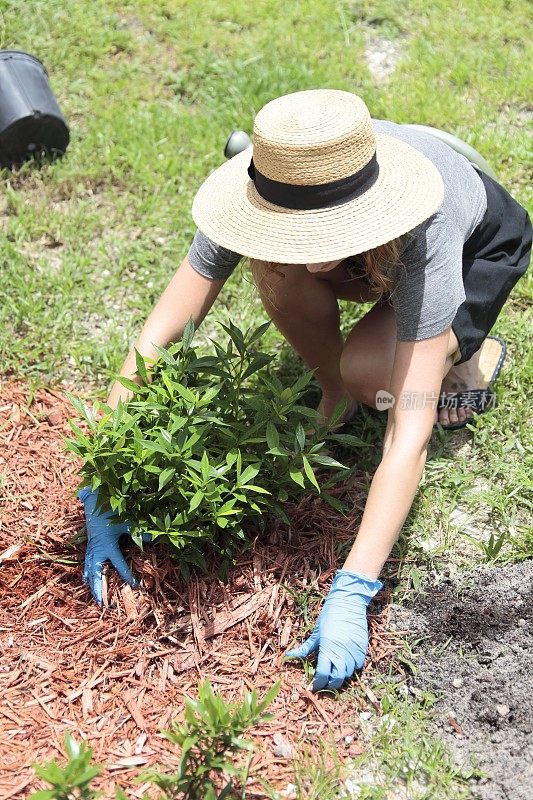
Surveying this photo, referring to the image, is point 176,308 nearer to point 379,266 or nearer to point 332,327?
point 332,327

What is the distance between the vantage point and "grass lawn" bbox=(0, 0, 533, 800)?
2.72 metres

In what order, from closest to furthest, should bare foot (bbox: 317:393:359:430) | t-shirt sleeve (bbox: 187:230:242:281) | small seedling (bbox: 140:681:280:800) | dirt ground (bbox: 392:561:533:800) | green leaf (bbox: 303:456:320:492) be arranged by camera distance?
small seedling (bbox: 140:681:280:800) < dirt ground (bbox: 392:561:533:800) < green leaf (bbox: 303:456:320:492) < t-shirt sleeve (bbox: 187:230:242:281) < bare foot (bbox: 317:393:359:430)

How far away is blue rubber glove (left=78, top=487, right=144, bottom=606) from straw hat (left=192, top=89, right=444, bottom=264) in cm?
88

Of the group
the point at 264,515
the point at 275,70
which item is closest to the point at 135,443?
the point at 264,515

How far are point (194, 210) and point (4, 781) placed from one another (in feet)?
4.84

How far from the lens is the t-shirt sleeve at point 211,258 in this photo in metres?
2.46

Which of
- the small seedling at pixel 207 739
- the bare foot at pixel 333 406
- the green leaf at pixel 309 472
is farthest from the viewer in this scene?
the bare foot at pixel 333 406

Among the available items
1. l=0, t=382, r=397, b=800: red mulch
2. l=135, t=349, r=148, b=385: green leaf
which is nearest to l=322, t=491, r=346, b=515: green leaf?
l=0, t=382, r=397, b=800: red mulch

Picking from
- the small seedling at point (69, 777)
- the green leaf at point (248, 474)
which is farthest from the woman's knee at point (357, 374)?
the small seedling at point (69, 777)

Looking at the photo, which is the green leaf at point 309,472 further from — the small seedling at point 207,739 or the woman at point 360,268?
the small seedling at point 207,739

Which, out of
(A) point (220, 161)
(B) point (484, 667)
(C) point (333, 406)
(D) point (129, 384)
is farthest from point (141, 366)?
(A) point (220, 161)

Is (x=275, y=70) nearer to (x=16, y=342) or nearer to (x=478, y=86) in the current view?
(x=478, y=86)

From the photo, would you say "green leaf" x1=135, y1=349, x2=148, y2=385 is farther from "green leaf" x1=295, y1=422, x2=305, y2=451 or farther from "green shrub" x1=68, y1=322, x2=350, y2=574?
"green leaf" x1=295, y1=422, x2=305, y2=451

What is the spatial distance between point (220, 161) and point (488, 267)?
5.69 ft
